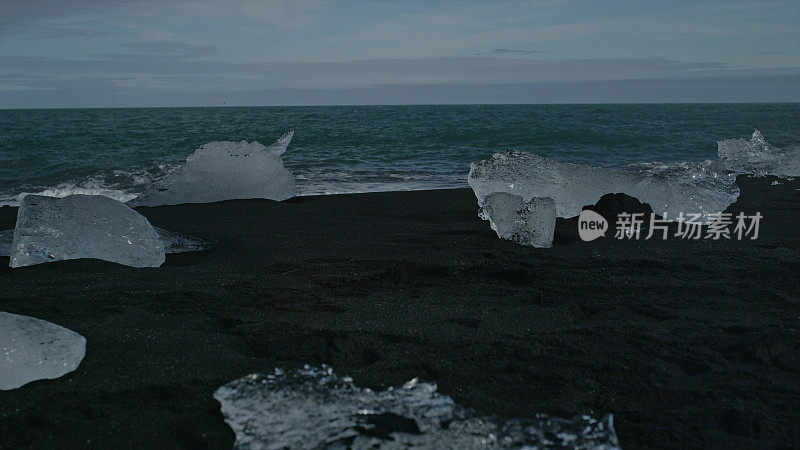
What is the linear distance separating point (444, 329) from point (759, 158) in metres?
7.35

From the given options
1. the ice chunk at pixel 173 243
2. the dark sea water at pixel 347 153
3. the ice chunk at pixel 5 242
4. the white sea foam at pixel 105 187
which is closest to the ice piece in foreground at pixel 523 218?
the ice chunk at pixel 173 243

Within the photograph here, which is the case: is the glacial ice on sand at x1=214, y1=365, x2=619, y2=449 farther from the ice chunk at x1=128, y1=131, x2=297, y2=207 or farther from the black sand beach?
the ice chunk at x1=128, y1=131, x2=297, y2=207

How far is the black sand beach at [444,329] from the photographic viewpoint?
1674mm

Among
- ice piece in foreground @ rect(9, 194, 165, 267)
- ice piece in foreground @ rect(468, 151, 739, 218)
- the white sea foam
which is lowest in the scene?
the white sea foam

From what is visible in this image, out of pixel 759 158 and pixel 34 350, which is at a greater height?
pixel 759 158

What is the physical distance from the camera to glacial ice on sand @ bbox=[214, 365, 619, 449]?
1531mm

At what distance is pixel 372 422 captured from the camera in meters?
1.62

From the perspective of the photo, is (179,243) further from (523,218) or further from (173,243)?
(523,218)

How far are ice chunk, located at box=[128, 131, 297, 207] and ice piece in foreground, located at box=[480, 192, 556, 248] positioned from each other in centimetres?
250

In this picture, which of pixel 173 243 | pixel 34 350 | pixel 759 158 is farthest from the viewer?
pixel 759 158

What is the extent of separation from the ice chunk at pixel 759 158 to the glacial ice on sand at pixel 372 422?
692 centimetres

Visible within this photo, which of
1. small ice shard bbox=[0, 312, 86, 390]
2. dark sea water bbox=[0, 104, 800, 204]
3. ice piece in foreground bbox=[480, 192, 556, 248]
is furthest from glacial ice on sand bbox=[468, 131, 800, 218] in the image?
small ice shard bbox=[0, 312, 86, 390]

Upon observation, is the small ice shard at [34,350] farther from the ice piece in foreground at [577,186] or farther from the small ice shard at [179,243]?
the ice piece in foreground at [577,186]

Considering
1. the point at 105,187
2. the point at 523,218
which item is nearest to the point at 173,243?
the point at 523,218
